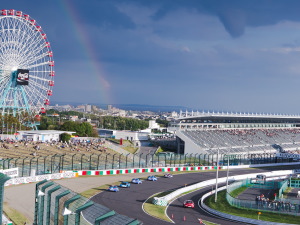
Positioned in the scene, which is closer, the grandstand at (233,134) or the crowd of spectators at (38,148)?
the crowd of spectators at (38,148)

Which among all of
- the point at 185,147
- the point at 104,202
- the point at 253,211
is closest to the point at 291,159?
the point at 185,147

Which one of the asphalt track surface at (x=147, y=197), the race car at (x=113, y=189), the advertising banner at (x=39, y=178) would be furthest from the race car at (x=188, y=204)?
the advertising banner at (x=39, y=178)

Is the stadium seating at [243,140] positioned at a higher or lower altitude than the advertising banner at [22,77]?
lower

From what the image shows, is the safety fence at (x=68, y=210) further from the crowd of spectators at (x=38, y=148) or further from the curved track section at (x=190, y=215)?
the crowd of spectators at (x=38, y=148)

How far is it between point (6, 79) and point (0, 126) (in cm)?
1887

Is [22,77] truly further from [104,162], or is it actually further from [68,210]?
[68,210]

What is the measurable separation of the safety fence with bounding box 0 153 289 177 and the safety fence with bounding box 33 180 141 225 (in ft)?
100

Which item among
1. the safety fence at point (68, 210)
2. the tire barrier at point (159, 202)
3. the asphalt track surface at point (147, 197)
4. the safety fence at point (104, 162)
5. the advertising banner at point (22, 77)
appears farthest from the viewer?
the advertising banner at point (22, 77)

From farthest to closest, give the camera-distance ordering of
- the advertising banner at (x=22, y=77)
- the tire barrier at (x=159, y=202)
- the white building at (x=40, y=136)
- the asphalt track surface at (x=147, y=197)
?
the advertising banner at (x=22, y=77) → the white building at (x=40, y=136) → the tire barrier at (x=159, y=202) → the asphalt track surface at (x=147, y=197)

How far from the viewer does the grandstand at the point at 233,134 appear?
88562 mm

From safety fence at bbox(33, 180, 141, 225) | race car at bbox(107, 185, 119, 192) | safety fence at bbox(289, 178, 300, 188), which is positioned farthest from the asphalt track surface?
safety fence at bbox(33, 180, 141, 225)

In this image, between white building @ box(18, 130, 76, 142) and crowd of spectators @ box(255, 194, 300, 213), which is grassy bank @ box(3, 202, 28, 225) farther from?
white building @ box(18, 130, 76, 142)

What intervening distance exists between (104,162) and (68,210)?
49.8m

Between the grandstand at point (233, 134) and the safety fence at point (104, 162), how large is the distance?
9.57m
